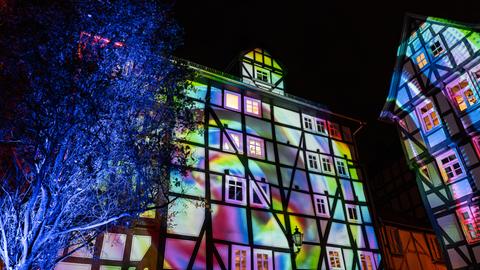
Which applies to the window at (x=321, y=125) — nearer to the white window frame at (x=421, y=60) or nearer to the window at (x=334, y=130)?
the window at (x=334, y=130)

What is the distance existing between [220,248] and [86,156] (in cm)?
675

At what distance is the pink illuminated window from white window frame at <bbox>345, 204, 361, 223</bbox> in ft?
21.8

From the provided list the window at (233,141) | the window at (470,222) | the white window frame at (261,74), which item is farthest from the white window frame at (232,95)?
the window at (470,222)

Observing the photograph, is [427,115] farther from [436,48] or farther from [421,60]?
[436,48]

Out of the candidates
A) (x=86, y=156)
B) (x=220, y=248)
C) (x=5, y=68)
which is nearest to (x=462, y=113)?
(x=220, y=248)

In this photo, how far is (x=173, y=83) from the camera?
10.4 meters

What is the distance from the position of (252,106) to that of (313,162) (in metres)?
4.37

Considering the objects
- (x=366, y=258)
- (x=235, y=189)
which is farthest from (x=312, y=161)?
(x=366, y=258)

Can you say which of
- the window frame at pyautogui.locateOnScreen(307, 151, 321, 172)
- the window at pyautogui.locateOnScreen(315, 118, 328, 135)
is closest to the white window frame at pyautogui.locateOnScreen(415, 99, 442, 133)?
the window at pyautogui.locateOnScreen(315, 118, 328, 135)

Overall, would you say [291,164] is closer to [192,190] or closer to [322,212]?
[322,212]

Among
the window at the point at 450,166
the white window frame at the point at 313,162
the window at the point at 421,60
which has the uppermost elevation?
the window at the point at 421,60

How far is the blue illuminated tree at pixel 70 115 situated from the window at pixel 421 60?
47.5ft

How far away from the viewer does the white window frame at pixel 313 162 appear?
1728 cm

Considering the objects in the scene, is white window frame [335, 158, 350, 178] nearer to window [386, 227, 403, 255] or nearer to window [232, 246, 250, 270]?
window [386, 227, 403, 255]
